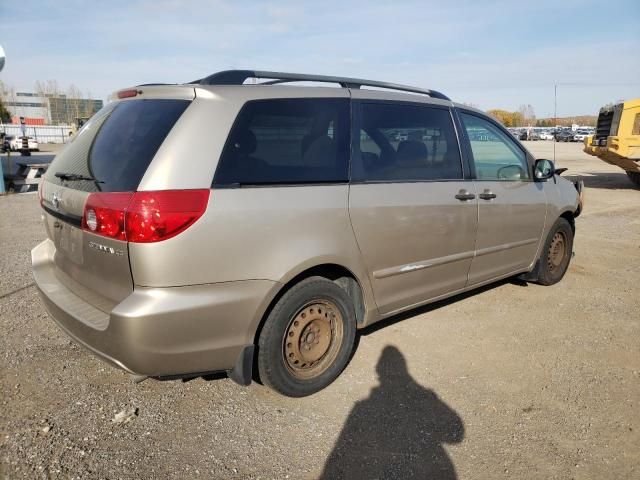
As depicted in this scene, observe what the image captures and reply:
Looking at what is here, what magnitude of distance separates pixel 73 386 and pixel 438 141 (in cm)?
309

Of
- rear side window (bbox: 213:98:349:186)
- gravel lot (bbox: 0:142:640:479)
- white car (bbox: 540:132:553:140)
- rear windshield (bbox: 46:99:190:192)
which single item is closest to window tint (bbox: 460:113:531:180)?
gravel lot (bbox: 0:142:640:479)

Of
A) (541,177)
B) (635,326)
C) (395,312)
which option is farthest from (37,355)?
(635,326)

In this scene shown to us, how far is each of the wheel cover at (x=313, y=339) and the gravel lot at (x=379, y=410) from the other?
188 mm

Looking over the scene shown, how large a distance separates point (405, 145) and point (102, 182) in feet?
6.80

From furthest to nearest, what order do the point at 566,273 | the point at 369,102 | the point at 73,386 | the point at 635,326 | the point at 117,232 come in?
the point at 566,273 < the point at 635,326 < the point at 369,102 < the point at 73,386 < the point at 117,232

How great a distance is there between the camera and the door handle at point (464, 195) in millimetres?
3786

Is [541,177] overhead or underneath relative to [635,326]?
overhead

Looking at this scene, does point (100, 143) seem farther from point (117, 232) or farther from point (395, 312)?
point (395, 312)

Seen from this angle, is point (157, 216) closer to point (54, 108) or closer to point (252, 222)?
point (252, 222)

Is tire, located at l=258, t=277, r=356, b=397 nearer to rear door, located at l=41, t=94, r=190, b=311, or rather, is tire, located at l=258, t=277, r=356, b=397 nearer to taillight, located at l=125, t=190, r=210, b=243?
taillight, located at l=125, t=190, r=210, b=243

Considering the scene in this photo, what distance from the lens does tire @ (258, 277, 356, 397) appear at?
2.83 metres

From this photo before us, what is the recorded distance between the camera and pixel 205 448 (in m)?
2.58

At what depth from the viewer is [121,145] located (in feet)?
8.79

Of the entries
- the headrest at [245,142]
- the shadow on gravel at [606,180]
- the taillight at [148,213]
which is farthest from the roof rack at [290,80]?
the shadow on gravel at [606,180]
